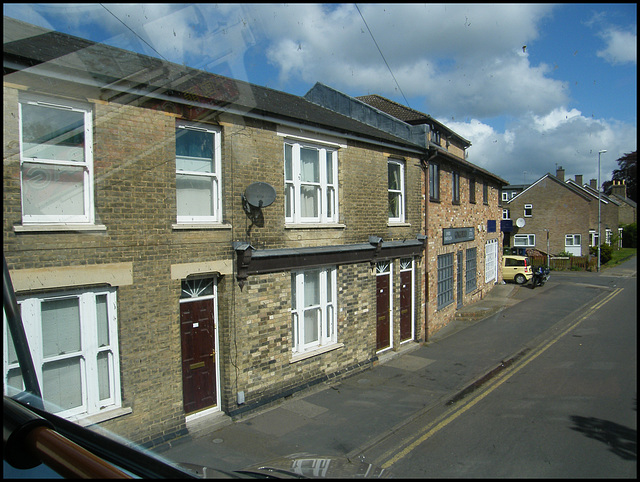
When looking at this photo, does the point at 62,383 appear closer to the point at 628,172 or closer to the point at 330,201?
the point at 330,201

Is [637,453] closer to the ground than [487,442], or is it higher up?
higher up

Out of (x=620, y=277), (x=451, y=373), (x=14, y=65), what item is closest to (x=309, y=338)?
(x=451, y=373)

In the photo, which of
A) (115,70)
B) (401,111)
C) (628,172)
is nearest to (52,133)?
(115,70)

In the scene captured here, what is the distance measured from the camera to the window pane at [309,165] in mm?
9766

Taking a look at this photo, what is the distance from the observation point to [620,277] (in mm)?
2557

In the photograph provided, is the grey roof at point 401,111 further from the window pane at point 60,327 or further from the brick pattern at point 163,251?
the window pane at point 60,327

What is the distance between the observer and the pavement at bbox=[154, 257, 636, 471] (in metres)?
6.73

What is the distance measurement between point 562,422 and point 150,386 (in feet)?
18.0

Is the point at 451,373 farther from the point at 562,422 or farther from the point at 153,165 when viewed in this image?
the point at 153,165

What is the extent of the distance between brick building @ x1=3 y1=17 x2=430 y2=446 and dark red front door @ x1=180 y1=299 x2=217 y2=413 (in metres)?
0.03

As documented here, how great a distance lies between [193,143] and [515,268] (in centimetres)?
2180

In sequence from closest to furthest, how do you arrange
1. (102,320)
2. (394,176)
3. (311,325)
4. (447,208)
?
(102,320)
(311,325)
(394,176)
(447,208)

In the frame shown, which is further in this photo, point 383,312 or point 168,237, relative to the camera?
point 383,312

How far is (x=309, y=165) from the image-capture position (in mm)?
9961
